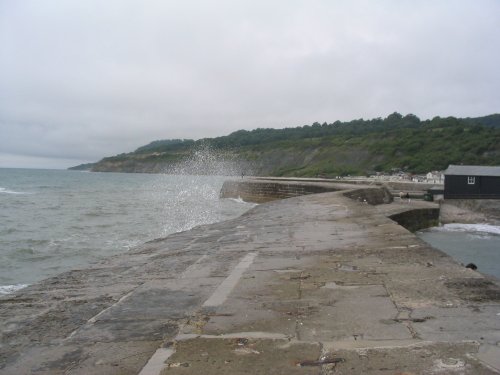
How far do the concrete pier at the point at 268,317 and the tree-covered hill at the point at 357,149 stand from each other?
5592 centimetres

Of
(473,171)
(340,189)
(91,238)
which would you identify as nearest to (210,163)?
(473,171)

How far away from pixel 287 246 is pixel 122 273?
2.49 metres

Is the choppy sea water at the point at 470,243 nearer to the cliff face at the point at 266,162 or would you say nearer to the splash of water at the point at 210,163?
the cliff face at the point at 266,162

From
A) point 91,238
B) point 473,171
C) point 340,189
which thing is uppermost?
point 473,171

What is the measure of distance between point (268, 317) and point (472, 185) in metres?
28.9

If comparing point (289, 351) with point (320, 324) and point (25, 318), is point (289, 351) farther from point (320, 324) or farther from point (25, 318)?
point (25, 318)

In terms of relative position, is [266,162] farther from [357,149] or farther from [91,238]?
[91,238]

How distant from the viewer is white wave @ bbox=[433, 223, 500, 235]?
2151 centimetres

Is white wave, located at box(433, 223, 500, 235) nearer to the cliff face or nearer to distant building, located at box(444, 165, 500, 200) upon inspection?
distant building, located at box(444, 165, 500, 200)

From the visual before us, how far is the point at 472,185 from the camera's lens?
2883 centimetres

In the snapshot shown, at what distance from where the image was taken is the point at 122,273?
6223mm

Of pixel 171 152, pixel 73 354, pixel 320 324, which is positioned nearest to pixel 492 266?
pixel 320 324

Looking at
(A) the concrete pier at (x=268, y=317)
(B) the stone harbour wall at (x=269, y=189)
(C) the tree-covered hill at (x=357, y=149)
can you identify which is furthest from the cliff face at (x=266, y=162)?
(A) the concrete pier at (x=268, y=317)

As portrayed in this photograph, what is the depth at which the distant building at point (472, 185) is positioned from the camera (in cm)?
2844
